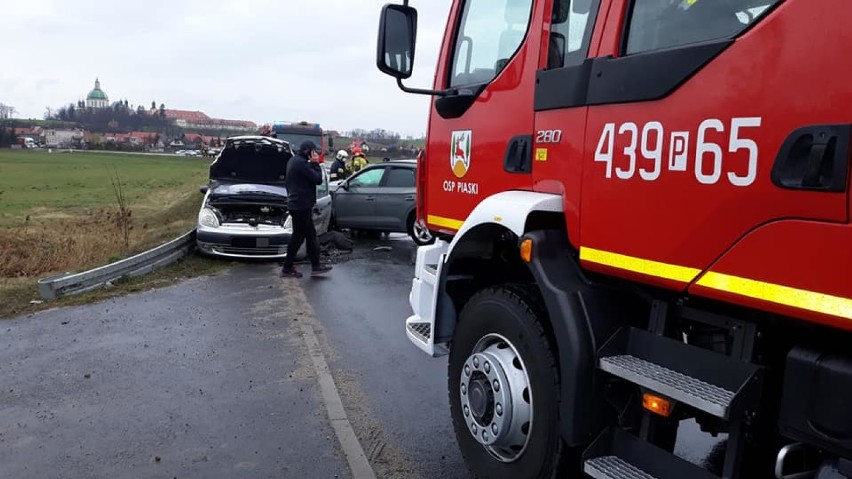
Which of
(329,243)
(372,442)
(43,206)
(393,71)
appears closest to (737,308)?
(393,71)

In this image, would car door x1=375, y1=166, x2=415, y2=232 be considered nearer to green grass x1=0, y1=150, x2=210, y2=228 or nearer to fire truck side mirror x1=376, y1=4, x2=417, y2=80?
fire truck side mirror x1=376, y1=4, x2=417, y2=80

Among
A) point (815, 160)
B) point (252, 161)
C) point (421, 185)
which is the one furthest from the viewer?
point (252, 161)

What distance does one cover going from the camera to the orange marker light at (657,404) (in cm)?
230

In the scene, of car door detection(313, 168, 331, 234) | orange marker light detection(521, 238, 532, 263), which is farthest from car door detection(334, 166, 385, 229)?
orange marker light detection(521, 238, 532, 263)

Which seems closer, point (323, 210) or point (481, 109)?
point (481, 109)

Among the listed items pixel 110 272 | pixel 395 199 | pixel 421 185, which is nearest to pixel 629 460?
pixel 421 185

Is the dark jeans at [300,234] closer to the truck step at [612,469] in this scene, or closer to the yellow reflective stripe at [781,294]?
the truck step at [612,469]

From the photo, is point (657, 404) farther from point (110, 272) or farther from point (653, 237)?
point (110, 272)

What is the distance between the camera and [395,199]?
42.7 feet

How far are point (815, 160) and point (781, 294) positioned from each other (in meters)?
0.39

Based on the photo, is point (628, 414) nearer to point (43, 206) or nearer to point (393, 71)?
point (393, 71)

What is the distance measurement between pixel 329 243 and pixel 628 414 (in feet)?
33.0

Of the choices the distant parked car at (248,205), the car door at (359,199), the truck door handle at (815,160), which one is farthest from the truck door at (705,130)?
the car door at (359,199)

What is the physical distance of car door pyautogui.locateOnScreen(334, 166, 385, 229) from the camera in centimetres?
1323
